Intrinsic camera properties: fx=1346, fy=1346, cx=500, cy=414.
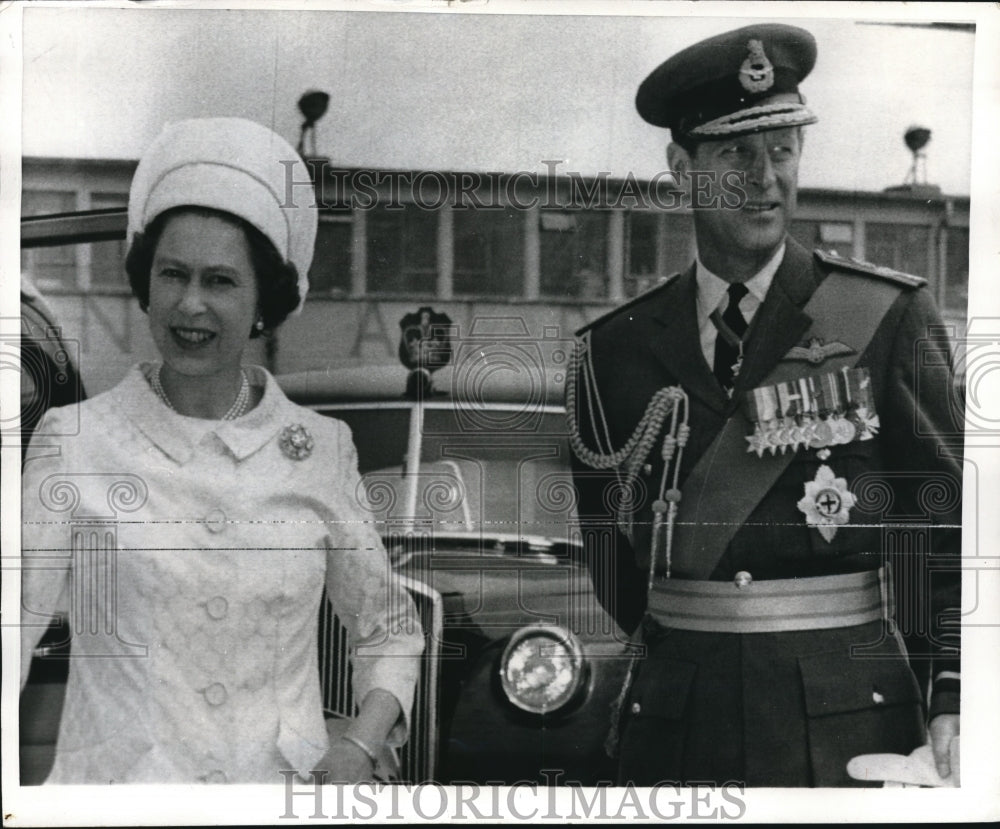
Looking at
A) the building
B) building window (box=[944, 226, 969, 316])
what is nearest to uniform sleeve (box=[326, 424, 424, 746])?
the building

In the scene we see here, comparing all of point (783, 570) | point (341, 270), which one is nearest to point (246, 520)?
point (341, 270)

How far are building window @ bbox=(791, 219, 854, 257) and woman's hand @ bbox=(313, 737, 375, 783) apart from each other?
198 cm

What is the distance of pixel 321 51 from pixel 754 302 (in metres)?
1.47

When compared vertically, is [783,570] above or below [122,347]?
below

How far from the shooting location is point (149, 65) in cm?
391

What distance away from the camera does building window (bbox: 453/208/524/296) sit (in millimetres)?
3912

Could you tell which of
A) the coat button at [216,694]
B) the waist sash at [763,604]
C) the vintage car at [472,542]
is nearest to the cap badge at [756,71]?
the vintage car at [472,542]

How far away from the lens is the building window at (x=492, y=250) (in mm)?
3912

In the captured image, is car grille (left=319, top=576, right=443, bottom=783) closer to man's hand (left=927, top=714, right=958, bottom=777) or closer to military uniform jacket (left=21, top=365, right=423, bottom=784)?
military uniform jacket (left=21, top=365, right=423, bottom=784)

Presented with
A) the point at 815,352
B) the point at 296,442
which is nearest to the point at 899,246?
the point at 815,352

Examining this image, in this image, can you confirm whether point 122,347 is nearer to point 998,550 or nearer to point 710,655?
point 710,655

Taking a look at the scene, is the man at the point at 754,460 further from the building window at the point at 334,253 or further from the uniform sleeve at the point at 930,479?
the building window at the point at 334,253

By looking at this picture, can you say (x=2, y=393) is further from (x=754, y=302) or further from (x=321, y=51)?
(x=754, y=302)

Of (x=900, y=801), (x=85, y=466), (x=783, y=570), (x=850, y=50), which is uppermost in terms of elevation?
(x=850, y=50)
